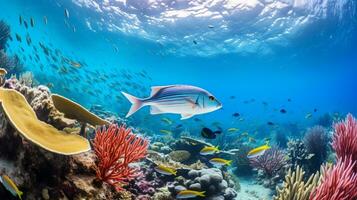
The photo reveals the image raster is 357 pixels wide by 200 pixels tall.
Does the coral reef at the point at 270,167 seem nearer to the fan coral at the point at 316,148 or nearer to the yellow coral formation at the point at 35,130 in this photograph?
the fan coral at the point at 316,148

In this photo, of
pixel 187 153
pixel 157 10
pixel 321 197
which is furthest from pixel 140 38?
pixel 321 197

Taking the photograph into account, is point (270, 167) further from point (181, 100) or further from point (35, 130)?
point (35, 130)

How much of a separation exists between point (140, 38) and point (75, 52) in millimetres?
24526

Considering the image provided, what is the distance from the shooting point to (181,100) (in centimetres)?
361

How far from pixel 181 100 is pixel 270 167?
22.9 feet

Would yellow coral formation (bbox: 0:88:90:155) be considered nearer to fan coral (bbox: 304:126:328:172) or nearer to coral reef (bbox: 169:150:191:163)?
coral reef (bbox: 169:150:191:163)

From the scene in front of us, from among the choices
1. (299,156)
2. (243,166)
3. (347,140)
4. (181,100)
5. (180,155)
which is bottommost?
(181,100)

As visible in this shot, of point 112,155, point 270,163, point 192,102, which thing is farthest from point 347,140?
point 270,163

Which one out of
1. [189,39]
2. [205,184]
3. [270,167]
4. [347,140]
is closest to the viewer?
[347,140]

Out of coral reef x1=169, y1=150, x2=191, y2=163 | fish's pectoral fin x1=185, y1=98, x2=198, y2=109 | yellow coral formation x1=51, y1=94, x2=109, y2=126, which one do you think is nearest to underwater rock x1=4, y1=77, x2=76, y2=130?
yellow coral formation x1=51, y1=94, x2=109, y2=126

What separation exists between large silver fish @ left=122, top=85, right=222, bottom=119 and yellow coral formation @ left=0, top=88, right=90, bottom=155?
0.75 m

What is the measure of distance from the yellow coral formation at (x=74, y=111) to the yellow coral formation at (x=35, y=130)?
79 centimetres

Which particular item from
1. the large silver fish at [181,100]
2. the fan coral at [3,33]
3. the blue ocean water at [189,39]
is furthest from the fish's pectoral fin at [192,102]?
the fan coral at [3,33]

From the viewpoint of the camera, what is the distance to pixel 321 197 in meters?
3.74
